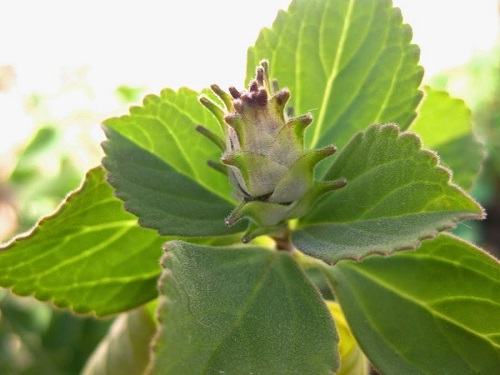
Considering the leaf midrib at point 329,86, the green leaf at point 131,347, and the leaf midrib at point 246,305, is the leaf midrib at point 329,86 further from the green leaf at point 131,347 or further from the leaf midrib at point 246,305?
the green leaf at point 131,347

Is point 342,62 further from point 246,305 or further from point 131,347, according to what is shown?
point 131,347

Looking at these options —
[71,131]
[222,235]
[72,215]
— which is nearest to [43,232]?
[72,215]

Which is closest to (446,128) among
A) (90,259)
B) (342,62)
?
(342,62)

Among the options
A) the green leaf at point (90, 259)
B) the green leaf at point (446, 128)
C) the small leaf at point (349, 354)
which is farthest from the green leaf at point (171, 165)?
the green leaf at point (446, 128)

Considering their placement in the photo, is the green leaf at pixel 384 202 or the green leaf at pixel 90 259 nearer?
the green leaf at pixel 384 202

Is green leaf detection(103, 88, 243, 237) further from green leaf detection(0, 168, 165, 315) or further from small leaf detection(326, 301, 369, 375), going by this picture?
small leaf detection(326, 301, 369, 375)

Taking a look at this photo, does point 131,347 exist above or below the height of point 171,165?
below

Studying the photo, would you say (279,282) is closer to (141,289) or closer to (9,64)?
(141,289)
